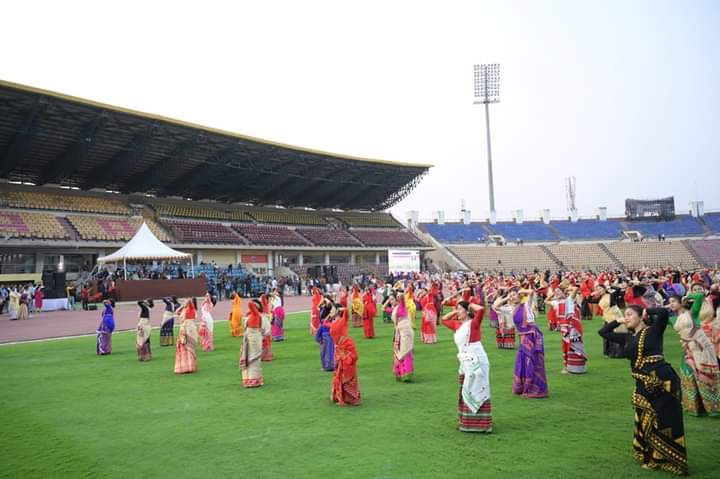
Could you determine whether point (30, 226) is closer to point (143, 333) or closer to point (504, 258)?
point (143, 333)

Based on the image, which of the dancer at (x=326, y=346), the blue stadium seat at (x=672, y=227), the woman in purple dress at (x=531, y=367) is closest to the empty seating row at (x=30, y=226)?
the dancer at (x=326, y=346)

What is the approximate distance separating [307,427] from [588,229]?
66.0 meters

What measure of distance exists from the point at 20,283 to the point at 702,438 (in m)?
33.5

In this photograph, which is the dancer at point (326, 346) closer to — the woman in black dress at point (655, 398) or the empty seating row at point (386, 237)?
the woman in black dress at point (655, 398)

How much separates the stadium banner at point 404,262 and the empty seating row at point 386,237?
17941mm

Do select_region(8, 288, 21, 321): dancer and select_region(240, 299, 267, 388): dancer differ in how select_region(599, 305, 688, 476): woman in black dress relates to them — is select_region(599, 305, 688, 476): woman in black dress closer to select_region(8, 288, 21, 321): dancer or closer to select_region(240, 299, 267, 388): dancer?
select_region(240, 299, 267, 388): dancer

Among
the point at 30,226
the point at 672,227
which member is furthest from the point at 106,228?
the point at 672,227

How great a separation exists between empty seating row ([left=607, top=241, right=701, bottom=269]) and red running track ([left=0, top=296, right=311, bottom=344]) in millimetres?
42456

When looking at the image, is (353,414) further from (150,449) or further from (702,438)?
(702,438)

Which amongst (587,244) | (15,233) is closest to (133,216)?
(15,233)

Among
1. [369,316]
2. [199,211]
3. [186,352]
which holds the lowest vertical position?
[186,352]

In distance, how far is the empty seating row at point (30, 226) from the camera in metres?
30.1

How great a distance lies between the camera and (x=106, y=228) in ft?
116

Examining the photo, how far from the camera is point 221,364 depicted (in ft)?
39.4
